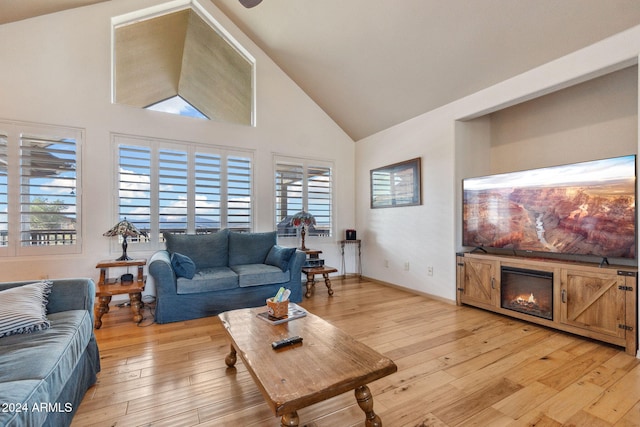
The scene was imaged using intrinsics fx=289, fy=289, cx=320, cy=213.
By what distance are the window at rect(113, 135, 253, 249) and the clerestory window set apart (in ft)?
1.84

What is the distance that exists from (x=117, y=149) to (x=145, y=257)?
1407mm

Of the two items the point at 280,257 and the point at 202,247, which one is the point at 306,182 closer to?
the point at 280,257

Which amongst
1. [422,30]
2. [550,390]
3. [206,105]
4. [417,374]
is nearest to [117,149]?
[206,105]

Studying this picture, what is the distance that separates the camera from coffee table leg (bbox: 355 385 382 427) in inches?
55.2

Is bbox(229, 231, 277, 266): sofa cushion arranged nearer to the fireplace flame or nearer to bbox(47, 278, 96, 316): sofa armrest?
bbox(47, 278, 96, 316): sofa armrest

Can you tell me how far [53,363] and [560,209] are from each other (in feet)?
12.5

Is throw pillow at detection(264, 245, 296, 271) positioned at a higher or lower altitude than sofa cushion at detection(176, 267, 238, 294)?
higher

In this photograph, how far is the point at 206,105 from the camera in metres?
4.33

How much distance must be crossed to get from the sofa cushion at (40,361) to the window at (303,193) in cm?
314

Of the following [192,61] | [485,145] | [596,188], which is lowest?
[596,188]

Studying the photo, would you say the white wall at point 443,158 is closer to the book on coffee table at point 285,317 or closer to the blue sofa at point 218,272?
the blue sofa at point 218,272

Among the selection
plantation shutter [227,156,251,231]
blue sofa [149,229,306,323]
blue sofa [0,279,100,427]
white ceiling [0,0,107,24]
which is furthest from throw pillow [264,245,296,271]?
white ceiling [0,0,107,24]

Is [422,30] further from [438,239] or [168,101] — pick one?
[168,101]

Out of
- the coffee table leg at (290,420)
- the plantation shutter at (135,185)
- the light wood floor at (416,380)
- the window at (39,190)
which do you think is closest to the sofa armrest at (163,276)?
the light wood floor at (416,380)
